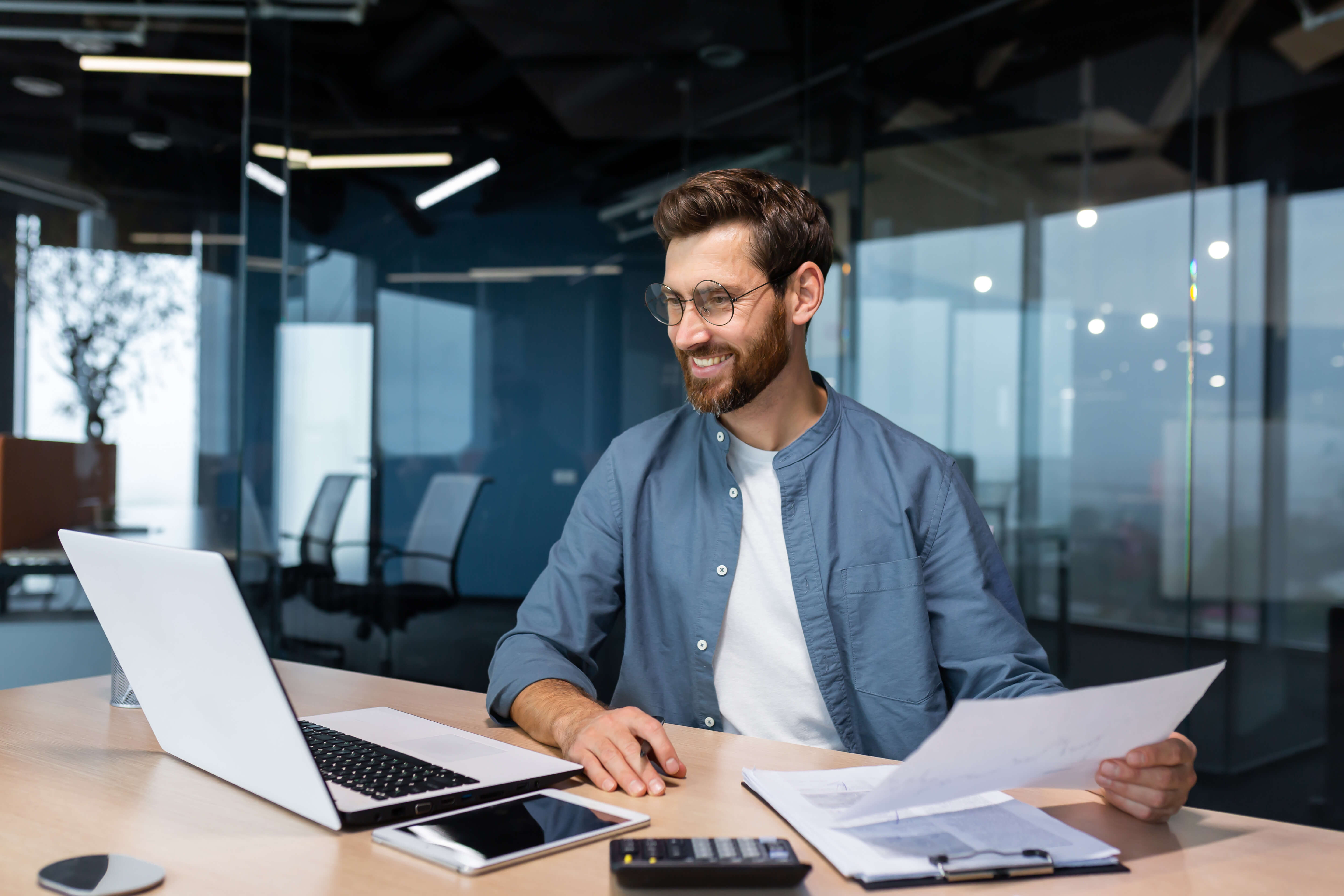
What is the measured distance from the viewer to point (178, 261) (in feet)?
12.5

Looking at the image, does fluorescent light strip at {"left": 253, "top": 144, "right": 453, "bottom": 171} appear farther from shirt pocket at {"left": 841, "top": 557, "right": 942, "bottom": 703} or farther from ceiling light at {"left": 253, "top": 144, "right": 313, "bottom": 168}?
shirt pocket at {"left": 841, "top": 557, "right": 942, "bottom": 703}

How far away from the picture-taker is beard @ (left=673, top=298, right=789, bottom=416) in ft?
5.09

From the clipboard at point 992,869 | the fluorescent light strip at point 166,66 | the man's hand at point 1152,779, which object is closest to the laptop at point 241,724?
the clipboard at point 992,869

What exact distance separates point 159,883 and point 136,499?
342 centimetres

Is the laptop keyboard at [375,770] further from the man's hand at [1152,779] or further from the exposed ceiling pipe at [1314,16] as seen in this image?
the exposed ceiling pipe at [1314,16]

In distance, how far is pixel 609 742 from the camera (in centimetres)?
105

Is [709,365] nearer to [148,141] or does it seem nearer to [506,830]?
[506,830]

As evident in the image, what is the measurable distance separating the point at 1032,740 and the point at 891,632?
0.66 m

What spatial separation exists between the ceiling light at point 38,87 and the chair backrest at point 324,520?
5.79 ft

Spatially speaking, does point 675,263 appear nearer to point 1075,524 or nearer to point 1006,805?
point 1006,805

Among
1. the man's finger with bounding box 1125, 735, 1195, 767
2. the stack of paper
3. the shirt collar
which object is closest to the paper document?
the stack of paper

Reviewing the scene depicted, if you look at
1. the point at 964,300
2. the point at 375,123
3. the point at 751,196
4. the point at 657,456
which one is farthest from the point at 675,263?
the point at 375,123

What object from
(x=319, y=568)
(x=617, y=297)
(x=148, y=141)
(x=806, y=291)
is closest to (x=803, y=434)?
(x=806, y=291)

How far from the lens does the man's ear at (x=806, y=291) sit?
5.36 ft
